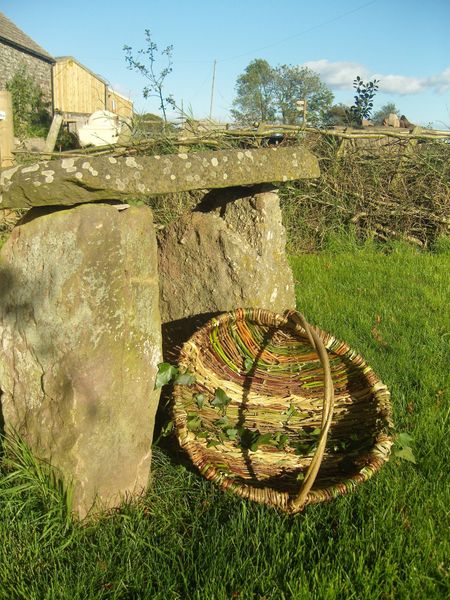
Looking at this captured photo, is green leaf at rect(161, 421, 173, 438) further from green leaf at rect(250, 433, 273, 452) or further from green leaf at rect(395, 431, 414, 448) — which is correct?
green leaf at rect(395, 431, 414, 448)

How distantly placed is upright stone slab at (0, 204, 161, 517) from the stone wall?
23.2m

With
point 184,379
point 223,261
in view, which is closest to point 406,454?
point 184,379

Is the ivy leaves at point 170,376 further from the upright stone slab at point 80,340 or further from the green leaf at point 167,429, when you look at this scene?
the green leaf at point 167,429

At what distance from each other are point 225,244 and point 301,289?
2.25 m

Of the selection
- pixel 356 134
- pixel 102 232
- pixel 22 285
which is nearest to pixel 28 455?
pixel 22 285

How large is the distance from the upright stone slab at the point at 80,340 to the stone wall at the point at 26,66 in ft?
76.1

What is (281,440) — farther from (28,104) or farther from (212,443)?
(28,104)

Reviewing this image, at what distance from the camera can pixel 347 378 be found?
3117 mm

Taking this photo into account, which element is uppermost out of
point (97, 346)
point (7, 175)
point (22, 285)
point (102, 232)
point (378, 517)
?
point (7, 175)

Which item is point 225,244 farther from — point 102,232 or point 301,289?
point 301,289

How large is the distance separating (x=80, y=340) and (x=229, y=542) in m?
0.95

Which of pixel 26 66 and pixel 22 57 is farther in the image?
pixel 22 57

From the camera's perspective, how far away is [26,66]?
83.1ft

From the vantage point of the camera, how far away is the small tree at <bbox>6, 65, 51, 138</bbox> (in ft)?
69.7
